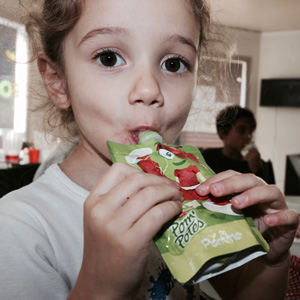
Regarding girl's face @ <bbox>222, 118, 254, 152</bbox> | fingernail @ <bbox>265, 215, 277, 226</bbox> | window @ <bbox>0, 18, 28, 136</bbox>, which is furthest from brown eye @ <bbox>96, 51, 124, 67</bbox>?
girl's face @ <bbox>222, 118, 254, 152</bbox>

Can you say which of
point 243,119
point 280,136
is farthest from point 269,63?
point 243,119

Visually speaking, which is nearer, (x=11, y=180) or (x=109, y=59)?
(x=109, y=59)

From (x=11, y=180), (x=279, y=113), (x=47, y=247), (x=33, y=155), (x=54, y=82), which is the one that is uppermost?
(x=54, y=82)

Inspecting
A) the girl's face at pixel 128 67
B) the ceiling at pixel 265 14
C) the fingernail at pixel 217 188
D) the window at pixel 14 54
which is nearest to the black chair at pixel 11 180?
the window at pixel 14 54

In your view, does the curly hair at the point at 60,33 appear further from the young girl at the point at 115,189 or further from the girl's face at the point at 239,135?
the girl's face at the point at 239,135

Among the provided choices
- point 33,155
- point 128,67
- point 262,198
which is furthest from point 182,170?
point 33,155

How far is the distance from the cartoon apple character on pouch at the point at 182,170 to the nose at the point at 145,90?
96 mm

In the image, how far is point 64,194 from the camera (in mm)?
769

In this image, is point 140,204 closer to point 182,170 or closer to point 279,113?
point 182,170

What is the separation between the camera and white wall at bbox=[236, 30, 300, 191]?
612 centimetres

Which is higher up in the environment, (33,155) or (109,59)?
(109,59)

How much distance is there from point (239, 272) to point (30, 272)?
489 millimetres

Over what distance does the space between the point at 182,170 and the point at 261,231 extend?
0.22 meters

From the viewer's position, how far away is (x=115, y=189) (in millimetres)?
504
